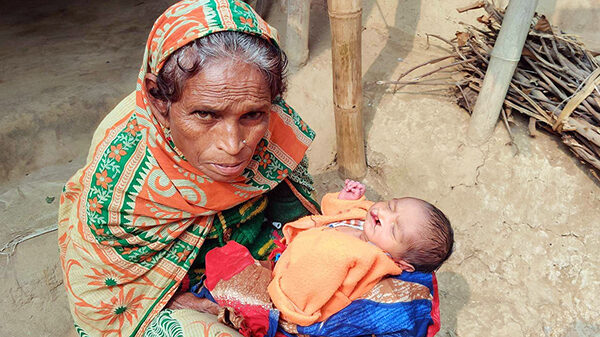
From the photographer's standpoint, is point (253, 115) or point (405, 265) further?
point (405, 265)

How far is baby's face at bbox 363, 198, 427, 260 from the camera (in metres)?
1.84

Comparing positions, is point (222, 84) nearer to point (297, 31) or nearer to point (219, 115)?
point (219, 115)

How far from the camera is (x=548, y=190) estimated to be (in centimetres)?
335

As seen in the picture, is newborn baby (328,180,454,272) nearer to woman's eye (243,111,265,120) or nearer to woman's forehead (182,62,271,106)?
woman's eye (243,111,265,120)

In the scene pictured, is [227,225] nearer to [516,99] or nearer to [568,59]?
[516,99]

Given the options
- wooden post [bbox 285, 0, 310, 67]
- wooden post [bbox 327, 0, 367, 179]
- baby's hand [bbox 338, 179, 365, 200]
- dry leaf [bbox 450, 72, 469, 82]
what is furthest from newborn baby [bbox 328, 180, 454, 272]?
wooden post [bbox 285, 0, 310, 67]

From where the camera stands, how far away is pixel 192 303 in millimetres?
1902

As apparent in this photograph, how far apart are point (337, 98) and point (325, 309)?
2.03 meters

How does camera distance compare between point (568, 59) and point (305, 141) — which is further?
point (568, 59)

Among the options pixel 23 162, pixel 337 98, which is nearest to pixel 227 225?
pixel 337 98

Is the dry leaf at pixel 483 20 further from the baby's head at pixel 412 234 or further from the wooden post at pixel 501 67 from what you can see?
the baby's head at pixel 412 234

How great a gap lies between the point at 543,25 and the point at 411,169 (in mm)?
1356

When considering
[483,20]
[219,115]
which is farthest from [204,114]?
[483,20]

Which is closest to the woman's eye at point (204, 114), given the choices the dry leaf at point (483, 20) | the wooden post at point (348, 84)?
the wooden post at point (348, 84)
